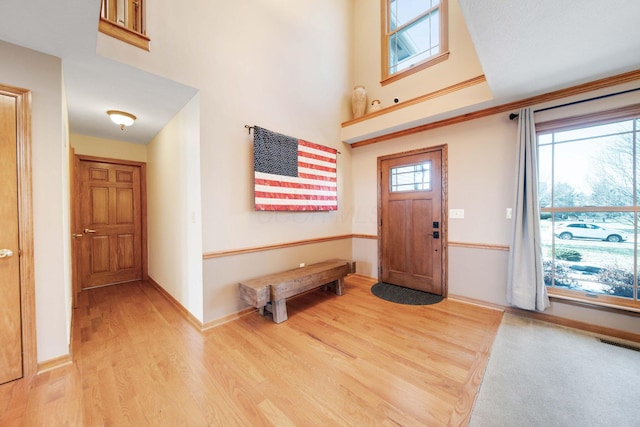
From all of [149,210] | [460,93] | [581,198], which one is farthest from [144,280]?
[581,198]

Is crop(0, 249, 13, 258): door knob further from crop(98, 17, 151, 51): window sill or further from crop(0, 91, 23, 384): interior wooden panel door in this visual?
crop(98, 17, 151, 51): window sill

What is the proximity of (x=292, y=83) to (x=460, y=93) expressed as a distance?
6.99ft

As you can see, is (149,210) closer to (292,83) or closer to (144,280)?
(144,280)

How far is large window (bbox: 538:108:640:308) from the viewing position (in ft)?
7.32

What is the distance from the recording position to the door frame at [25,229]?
65.7 inches

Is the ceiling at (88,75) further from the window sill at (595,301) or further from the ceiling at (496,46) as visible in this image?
the window sill at (595,301)

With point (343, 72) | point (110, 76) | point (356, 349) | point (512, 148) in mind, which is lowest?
point (356, 349)

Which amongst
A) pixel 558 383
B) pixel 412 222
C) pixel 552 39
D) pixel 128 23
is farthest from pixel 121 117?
pixel 558 383

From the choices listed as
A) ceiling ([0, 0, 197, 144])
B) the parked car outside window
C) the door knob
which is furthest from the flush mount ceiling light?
the parked car outside window

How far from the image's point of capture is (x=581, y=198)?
2443 mm

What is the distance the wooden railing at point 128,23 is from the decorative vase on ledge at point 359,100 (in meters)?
2.93

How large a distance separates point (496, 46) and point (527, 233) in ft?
6.26

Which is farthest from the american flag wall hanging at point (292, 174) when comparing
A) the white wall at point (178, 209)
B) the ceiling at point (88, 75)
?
the ceiling at point (88, 75)

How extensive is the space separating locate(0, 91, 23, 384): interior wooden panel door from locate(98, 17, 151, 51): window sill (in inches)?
32.7
